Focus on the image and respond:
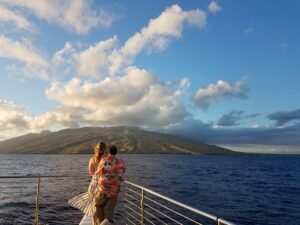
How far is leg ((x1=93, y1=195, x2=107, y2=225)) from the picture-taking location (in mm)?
6957

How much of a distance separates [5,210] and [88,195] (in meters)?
20.3

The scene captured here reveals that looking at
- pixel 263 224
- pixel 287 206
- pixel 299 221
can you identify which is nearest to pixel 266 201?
pixel 287 206

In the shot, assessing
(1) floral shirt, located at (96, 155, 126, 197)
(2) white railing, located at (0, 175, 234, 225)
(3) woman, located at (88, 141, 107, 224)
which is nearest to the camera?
(2) white railing, located at (0, 175, 234, 225)

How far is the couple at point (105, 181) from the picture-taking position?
688 cm

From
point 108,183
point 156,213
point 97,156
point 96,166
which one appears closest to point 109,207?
point 108,183

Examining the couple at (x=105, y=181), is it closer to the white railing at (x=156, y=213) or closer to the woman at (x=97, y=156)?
the woman at (x=97, y=156)

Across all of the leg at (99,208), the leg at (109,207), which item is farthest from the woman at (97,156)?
the leg at (109,207)

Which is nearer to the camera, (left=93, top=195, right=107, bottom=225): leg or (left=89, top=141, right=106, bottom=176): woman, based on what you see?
(left=93, top=195, right=107, bottom=225): leg

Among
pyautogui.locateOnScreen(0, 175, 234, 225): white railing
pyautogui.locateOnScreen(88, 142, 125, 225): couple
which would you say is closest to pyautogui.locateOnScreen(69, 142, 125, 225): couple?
pyautogui.locateOnScreen(88, 142, 125, 225): couple

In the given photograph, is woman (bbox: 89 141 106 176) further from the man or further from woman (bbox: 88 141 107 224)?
the man

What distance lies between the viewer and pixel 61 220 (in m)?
21.3

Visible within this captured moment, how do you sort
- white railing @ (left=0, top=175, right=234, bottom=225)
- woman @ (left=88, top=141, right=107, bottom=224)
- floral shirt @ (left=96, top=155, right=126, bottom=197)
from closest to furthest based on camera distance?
white railing @ (left=0, top=175, right=234, bottom=225) → floral shirt @ (left=96, top=155, right=126, bottom=197) → woman @ (left=88, top=141, right=107, bottom=224)

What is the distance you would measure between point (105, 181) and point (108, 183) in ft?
0.24

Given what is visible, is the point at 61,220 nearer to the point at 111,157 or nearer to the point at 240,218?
the point at 240,218
